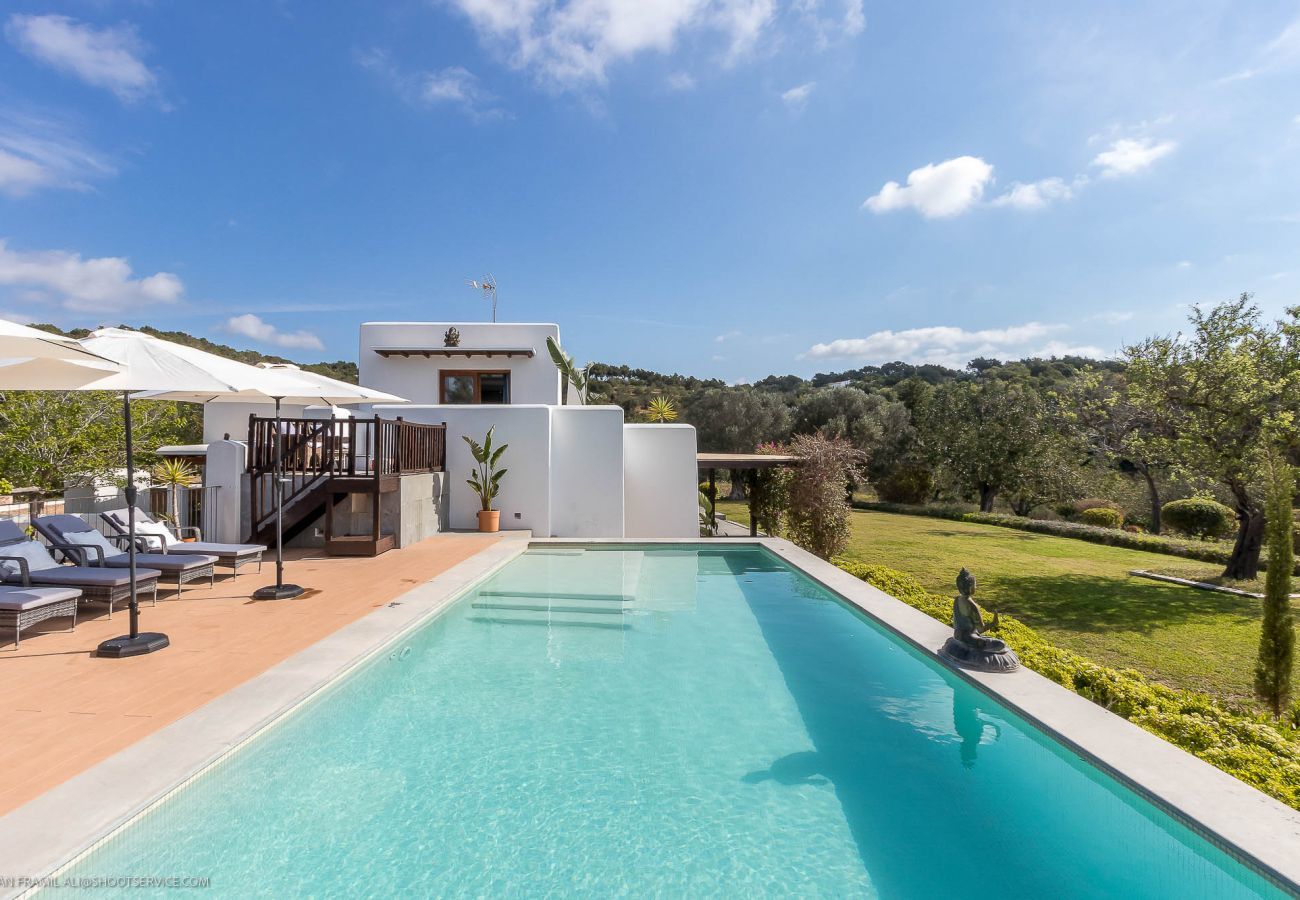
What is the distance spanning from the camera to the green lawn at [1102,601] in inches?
336

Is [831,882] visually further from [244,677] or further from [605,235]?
[605,235]

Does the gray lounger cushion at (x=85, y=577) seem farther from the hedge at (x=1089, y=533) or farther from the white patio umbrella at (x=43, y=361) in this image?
the hedge at (x=1089, y=533)

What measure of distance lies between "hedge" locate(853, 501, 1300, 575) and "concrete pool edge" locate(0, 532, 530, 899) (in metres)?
22.7

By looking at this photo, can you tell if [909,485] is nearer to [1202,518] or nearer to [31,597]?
[1202,518]

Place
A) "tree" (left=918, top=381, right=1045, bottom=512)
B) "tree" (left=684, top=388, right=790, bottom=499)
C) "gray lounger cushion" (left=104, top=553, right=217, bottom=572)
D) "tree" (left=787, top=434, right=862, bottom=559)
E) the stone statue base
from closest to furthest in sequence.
→ the stone statue base, "gray lounger cushion" (left=104, top=553, right=217, bottom=572), "tree" (left=787, top=434, right=862, bottom=559), "tree" (left=918, top=381, right=1045, bottom=512), "tree" (left=684, top=388, right=790, bottom=499)

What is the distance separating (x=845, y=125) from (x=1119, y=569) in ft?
46.1

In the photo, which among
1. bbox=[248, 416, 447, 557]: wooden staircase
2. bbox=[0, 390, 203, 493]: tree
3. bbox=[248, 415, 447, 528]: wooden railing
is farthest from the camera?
bbox=[0, 390, 203, 493]: tree

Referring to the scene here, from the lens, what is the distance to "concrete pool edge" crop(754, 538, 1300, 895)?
2787 millimetres

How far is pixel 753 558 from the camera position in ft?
39.4

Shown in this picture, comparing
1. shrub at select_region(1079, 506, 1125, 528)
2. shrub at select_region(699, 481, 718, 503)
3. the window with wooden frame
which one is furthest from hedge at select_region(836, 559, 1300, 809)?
shrub at select_region(1079, 506, 1125, 528)

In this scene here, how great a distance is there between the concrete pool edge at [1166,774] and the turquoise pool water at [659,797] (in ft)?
0.31

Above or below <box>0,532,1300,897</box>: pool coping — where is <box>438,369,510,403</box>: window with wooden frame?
above

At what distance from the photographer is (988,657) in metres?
5.14

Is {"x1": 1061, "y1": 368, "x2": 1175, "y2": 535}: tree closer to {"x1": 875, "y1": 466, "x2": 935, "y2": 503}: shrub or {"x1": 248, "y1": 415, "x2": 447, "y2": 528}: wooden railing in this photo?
{"x1": 875, "y1": 466, "x2": 935, "y2": 503}: shrub
